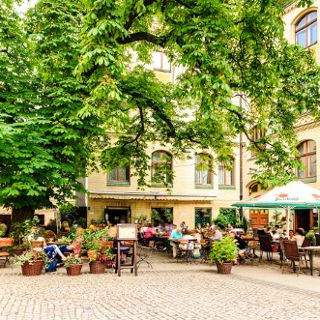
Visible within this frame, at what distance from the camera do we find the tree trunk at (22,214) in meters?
17.4

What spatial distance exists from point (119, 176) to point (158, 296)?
68.3 ft

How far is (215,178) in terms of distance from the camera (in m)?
33.1

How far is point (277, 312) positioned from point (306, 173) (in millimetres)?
18583

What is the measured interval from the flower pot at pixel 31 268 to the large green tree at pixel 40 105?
2.29m

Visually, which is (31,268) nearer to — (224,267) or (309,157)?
(224,267)

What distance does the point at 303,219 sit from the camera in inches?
1059

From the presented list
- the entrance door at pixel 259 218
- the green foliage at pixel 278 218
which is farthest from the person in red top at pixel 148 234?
the entrance door at pixel 259 218

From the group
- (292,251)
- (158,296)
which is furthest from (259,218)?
(158,296)

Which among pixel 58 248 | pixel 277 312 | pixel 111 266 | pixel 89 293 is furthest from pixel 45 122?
pixel 277 312

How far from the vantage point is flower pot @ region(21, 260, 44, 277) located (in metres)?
13.8

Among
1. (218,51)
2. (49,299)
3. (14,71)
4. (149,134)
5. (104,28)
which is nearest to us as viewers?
(49,299)

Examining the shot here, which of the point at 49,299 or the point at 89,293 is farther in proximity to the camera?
the point at 89,293

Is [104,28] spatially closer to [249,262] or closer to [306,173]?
[249,262]

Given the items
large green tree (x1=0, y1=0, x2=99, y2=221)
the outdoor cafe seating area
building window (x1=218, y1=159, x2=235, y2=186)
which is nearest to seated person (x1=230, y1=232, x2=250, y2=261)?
the outdoor cafe seating area
